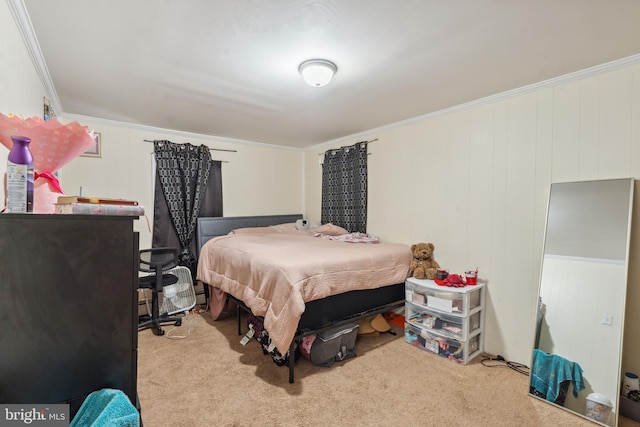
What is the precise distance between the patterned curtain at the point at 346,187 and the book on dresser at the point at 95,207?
315 cm

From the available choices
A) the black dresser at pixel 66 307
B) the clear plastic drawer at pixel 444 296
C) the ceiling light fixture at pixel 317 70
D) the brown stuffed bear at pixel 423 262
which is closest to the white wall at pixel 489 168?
the brown stuffed bear at pixel 423 262

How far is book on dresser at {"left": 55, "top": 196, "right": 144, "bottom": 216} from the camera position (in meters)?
1.00

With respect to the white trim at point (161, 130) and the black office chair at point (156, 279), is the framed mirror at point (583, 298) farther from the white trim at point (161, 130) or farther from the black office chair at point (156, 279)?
the white trim at point (161, 130)

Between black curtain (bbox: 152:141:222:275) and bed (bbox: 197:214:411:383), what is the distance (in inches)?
21.3

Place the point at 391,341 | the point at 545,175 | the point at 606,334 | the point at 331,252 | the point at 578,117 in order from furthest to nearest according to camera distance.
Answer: the point at 391,341 → the point at 331,252 → the point at 545,175 → the point at 578,117 → the point at 606,334

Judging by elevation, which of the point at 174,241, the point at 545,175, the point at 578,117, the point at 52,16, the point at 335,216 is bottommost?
the point at 174,241

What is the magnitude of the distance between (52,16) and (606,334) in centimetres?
384

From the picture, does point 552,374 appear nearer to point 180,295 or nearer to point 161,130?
point 180,295

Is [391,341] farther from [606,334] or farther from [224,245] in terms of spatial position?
[224,245]

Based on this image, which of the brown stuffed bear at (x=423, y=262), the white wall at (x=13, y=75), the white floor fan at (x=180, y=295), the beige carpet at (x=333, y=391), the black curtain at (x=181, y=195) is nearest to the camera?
the white wall at (x=13, y=75)

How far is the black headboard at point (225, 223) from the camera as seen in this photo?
3.97 meters

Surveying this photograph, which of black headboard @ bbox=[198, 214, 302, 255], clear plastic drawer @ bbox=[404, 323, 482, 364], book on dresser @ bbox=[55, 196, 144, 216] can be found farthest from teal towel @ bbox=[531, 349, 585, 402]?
black headboard @ bbox=[198, 214, 302, 255]

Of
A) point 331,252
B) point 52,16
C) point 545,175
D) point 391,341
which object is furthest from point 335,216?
point 52,16

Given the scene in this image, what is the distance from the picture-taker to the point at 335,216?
4.39 metres
